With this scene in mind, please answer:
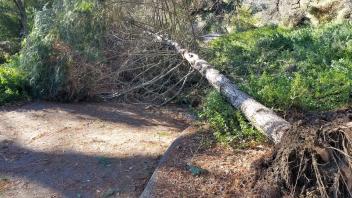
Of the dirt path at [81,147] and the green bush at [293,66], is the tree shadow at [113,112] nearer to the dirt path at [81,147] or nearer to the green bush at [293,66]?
the dirt path at [81,147]

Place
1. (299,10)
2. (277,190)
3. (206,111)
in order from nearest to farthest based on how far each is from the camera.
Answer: (277,190)
(206,111)
(299,10)

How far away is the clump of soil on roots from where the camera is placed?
3.90 m

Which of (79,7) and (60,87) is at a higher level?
(79,7)

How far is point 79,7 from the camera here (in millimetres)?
9078

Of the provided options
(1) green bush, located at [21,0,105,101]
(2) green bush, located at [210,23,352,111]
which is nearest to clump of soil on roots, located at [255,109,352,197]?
(2) green bush, located at [210,23,352,111]

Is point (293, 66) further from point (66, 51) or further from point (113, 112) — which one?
point (66, 51)

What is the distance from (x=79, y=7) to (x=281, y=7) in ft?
28.6

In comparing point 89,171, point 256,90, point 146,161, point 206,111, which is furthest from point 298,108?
point 89,171

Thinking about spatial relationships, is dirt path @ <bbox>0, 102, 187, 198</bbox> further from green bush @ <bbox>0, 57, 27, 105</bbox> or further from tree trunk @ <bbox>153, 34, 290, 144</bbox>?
tree trunk @ <bbox>153, 34, 290, 144</bbox>

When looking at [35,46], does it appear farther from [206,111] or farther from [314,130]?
[314,130]

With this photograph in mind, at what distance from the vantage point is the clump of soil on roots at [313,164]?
3.90 metres

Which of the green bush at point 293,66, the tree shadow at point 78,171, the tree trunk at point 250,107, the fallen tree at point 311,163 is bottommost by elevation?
the tree shadow at point 78,171

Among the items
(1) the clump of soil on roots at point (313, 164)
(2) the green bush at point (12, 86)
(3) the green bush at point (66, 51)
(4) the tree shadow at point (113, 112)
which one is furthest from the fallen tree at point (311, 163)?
(2) the green bush at point (12, 86)

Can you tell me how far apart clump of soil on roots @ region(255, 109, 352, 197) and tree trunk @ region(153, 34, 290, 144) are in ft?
1.46
